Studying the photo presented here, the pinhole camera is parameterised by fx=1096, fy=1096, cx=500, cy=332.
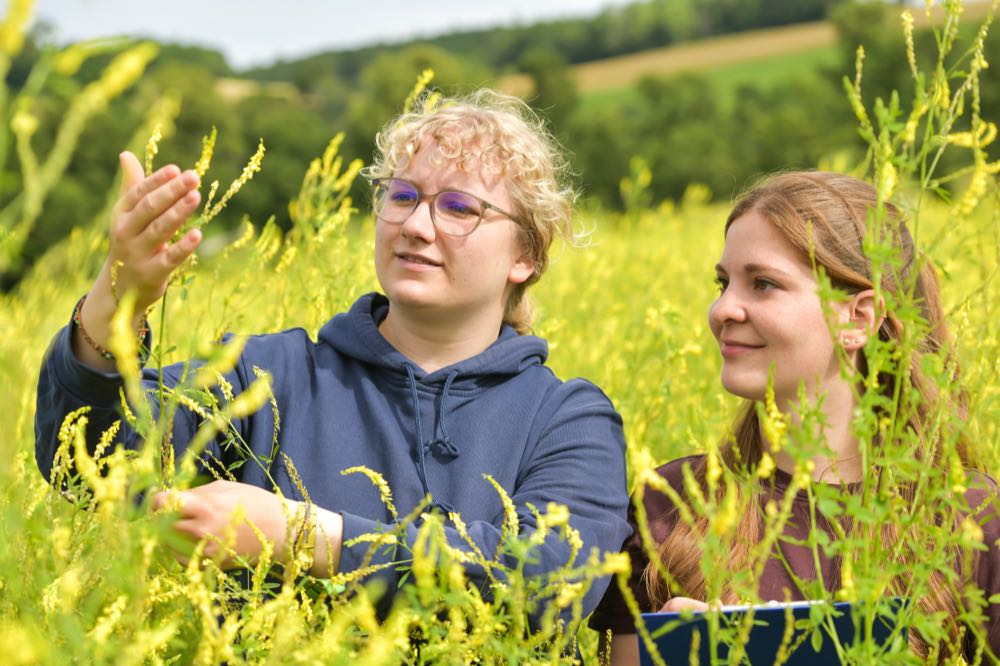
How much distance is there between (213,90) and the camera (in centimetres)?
4091

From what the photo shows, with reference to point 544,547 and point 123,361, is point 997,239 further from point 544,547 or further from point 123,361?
point 123,361

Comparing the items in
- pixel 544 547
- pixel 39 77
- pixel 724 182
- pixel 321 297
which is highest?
pixel 39 77

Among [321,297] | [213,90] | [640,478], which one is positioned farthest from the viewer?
[213,90]

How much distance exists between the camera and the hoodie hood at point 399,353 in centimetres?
209

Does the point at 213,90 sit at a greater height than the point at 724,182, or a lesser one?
greater

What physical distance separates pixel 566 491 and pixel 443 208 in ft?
2.03

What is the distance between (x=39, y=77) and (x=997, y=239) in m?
1.74

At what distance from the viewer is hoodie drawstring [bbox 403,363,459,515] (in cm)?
193

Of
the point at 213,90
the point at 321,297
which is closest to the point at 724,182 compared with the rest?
the point at 213,90

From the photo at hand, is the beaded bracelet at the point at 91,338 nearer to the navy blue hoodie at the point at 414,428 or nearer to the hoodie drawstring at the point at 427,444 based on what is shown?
the navy blue hoodie at the point at 414,428

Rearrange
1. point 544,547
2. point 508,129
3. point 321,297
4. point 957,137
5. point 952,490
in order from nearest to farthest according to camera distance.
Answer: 1. point 952,490
2. point 957,137
3. point 544,547
4. point 508,129
5. point 321,297

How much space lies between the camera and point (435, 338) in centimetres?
216

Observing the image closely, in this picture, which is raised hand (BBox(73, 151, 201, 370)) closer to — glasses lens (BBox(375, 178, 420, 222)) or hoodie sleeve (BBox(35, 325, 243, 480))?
hoodie sleeve (BBox(35, 325, 243, 480))

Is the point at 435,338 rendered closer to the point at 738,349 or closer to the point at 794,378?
the point at 738,349
